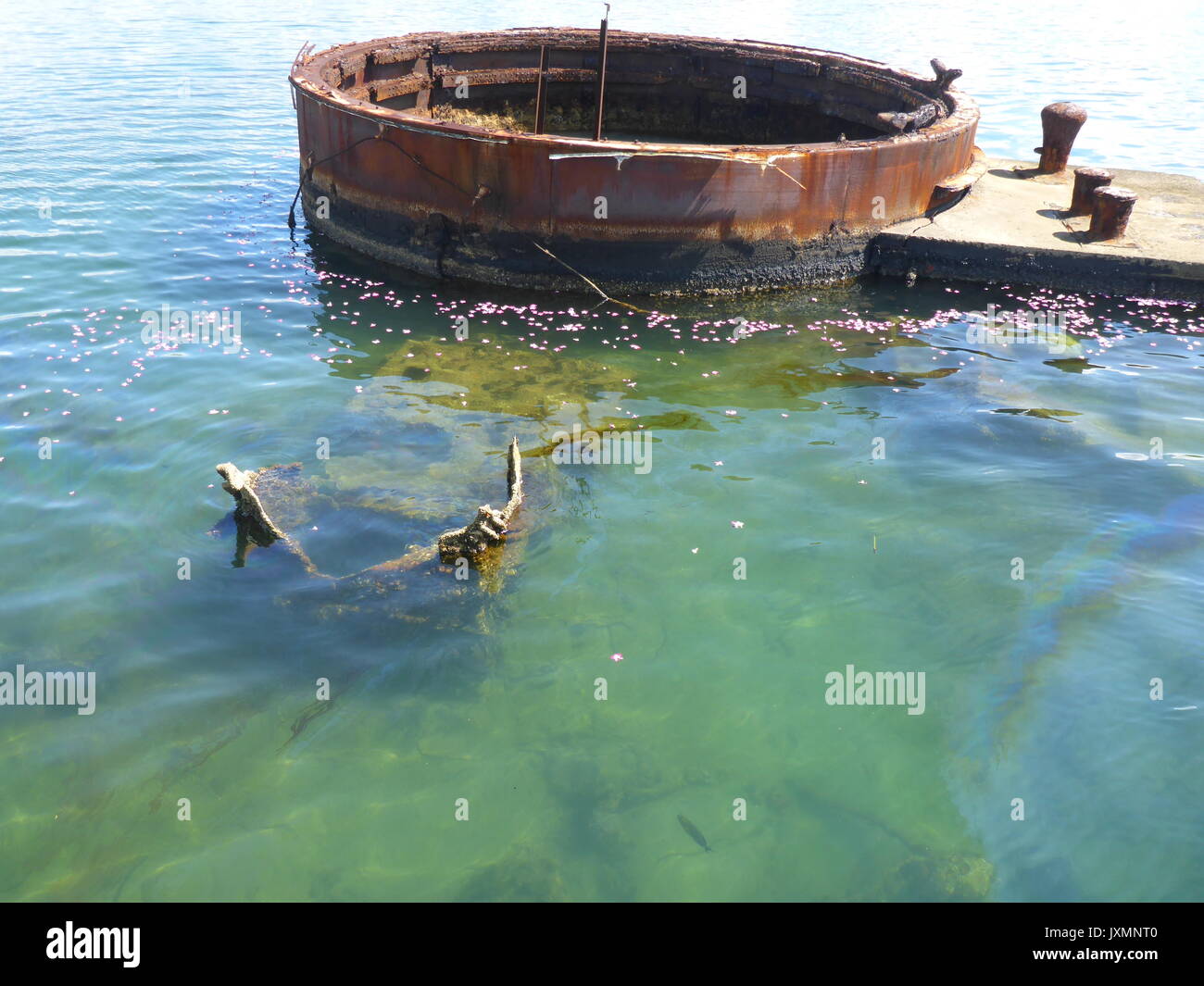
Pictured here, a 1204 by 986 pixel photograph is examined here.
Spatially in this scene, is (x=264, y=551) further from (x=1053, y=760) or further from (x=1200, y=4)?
(x=1200, y=4)

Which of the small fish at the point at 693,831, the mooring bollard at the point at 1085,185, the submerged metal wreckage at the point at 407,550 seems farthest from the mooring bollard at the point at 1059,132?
the small fish at the point at 693,831

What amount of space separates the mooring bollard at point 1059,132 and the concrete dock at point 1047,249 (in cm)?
174

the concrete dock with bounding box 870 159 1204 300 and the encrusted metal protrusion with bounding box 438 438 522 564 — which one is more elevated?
the concrete dock with bounding box 870 159 1204 300

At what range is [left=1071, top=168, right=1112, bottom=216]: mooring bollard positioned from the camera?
12898 mm

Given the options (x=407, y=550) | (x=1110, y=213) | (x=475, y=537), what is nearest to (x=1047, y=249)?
(x=1110, y=213)

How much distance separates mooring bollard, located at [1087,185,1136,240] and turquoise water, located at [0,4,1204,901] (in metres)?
1.18

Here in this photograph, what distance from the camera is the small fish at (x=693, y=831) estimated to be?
507 centimetres

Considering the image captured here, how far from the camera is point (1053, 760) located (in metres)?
5.68

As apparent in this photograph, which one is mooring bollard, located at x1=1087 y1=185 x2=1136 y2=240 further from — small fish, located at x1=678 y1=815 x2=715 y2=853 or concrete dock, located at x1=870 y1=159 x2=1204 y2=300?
small fish, located at x1=678 y1=815 x2=715 y2=853

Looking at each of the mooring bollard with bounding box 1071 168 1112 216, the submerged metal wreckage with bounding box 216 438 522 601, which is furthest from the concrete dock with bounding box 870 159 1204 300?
the submerged metal wreckage with bounding box 216 438 522 601

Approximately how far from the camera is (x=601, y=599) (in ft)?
22.5

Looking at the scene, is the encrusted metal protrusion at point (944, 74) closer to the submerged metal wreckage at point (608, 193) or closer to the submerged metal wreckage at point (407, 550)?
the submerged metal wreckage at point (608, 193)

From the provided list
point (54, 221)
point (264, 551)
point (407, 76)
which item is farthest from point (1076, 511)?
point (54, 221)

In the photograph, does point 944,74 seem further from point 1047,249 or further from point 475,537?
point 475,537
